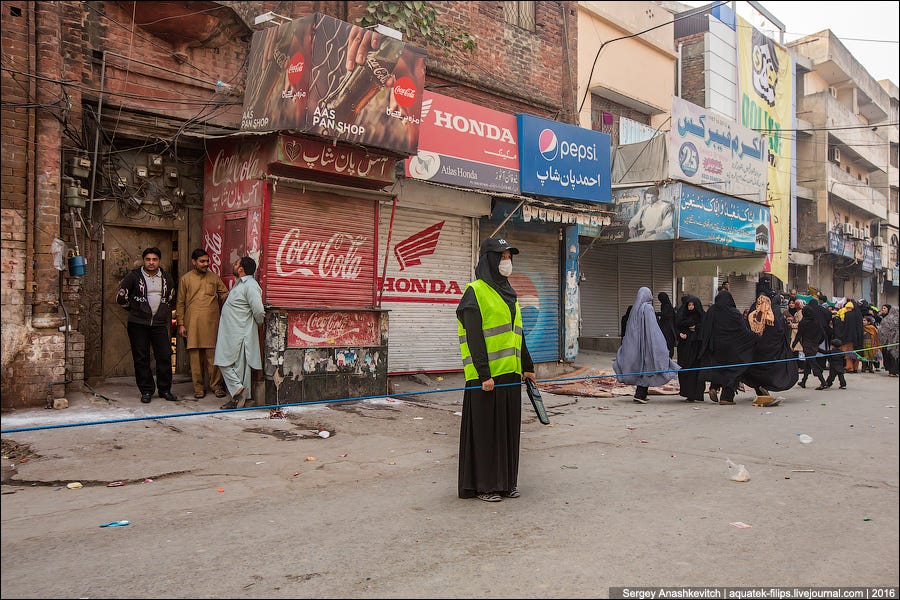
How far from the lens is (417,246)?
422 inches

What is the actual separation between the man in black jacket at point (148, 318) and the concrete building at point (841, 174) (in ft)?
85.3

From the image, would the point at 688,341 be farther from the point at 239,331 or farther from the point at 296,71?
the point at 296,71

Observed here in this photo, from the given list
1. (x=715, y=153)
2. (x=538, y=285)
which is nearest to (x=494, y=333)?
(x=538, y=285)

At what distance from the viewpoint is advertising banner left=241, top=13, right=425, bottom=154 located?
7582 mm

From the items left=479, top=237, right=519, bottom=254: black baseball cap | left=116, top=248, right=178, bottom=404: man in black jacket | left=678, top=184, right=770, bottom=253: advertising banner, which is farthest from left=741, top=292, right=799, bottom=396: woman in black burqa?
left=116, top=248, right=178, bottom=404: man in black jacket

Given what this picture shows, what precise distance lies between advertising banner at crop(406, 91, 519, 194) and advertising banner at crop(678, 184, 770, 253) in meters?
5.02

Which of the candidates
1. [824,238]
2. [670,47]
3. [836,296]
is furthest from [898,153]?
[670,47]

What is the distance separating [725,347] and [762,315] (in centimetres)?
77

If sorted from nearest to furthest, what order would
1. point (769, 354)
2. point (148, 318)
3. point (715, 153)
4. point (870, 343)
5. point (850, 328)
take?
1. point (148, 318)
2. point (769, 354)
3. point (850, 328)
4. point (870, 343)
5. point (715, 153)

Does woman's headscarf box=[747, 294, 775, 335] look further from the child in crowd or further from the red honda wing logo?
the red honda wing logo

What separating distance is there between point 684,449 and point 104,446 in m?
5.05

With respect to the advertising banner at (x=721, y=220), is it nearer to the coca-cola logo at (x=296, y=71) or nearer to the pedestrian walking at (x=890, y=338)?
the pedestrian walking at (x=890, y=338)

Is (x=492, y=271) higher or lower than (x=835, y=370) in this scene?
higher

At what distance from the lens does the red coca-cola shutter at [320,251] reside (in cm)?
823
